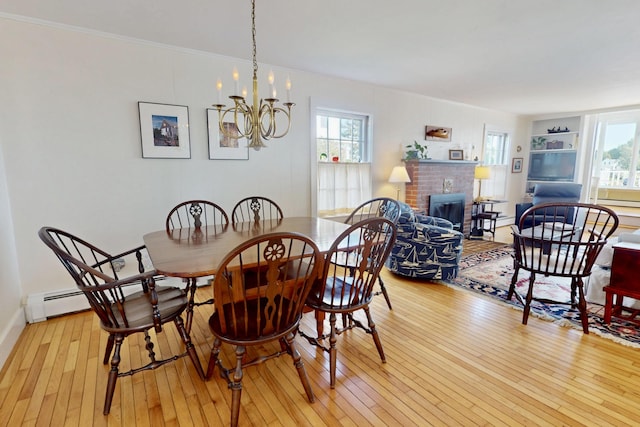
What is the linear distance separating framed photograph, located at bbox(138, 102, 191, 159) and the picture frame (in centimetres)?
689

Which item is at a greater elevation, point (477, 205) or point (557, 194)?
point (557, 194)

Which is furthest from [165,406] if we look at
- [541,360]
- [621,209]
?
[621,209]

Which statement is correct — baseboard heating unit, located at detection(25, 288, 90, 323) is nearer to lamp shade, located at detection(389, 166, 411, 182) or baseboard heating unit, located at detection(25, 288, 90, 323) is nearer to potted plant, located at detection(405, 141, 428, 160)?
lamp shade, located at detection(389, 166, 411, 182)

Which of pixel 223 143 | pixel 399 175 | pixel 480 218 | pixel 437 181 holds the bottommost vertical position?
pixel 480 218

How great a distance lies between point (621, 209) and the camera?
6.57 meters

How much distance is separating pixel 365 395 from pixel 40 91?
3.27 meters

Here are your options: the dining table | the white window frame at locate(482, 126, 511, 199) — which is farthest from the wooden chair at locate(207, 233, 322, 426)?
the white window frame at locate(482, 126, 511, 199)

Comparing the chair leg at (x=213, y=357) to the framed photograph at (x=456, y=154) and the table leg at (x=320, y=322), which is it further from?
the framed photograph at (x=456, y=154)

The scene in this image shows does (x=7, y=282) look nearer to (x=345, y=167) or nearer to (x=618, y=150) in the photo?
(x=345, y=167)

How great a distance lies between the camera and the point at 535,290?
3.19m

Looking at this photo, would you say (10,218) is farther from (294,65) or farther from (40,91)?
(294,65)

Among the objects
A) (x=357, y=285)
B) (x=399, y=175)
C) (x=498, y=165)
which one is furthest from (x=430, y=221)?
(x=498, y=165)

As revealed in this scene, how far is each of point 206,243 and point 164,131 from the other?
5.14 ft

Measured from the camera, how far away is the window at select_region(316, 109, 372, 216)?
418 centimetres
